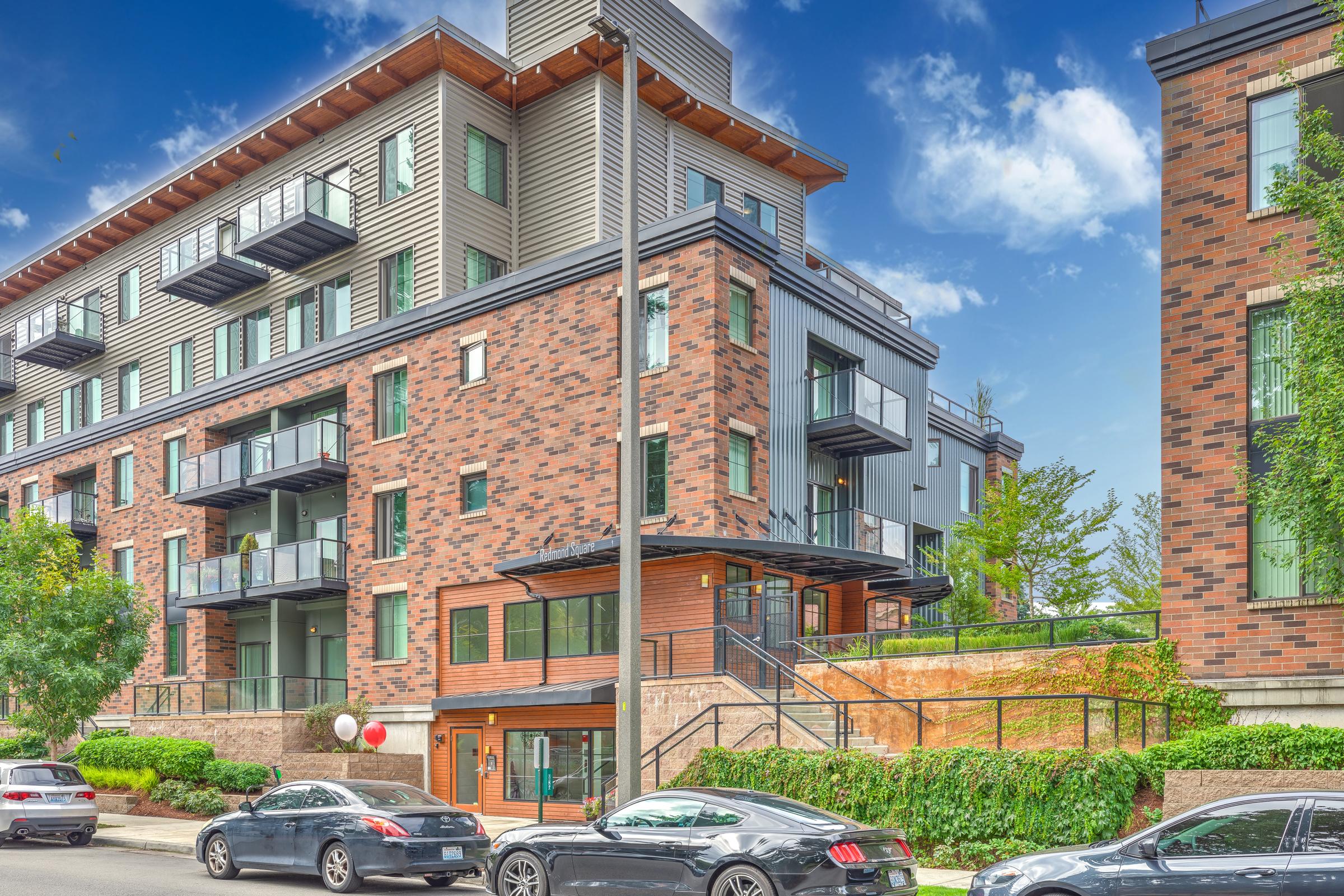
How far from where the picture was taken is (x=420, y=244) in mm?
32500

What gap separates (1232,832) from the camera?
32.5ft

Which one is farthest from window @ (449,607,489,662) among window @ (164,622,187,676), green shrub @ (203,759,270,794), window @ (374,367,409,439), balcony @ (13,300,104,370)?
balcony @ (13,300,104,370)

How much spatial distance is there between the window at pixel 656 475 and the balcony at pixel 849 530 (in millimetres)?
3964

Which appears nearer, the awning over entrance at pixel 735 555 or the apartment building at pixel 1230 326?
the apartment building at pixel 1230 326

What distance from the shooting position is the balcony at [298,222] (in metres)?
33.9

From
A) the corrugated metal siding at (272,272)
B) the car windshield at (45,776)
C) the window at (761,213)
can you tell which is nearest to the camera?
the car windshield at (45,776)

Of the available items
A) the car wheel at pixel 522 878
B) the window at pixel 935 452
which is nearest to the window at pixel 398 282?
the window at pixel 935 452

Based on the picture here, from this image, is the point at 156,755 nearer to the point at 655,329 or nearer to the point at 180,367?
the point at 655,329

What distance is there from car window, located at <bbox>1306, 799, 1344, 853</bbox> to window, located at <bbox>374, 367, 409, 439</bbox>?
80.0 ft

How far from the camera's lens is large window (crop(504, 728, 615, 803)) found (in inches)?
991

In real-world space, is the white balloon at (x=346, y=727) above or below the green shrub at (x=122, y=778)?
above

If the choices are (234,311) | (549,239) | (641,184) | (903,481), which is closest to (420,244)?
(549,239)

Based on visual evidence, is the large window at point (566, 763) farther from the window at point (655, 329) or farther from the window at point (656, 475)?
the window at point (655, 329)

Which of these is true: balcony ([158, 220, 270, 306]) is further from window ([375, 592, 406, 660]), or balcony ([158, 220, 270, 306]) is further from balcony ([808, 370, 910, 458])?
balcony ([808, 370, 910, 458])
